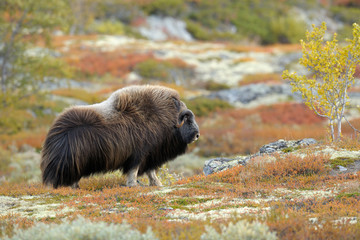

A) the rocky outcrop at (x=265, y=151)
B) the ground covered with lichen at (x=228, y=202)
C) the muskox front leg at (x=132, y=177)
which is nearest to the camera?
the ground covered with lichen at (x=228, y=202)

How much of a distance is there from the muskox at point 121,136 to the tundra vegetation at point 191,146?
0.44 meters

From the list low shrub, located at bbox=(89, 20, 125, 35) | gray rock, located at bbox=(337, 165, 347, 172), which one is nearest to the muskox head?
gray rock, located at bbox=(337, 165, 347, 172)

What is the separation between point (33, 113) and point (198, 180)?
19454mm

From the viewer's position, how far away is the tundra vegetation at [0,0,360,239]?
460 cm

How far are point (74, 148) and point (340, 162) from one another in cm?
485

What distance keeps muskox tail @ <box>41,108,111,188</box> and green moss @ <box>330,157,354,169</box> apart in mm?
4134

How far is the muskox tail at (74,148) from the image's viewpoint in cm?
741

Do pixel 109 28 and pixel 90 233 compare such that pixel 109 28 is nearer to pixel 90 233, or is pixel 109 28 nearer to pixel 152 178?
pixel 152 178

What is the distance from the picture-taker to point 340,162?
24.3 feet

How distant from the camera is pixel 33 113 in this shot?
24828 millimetres

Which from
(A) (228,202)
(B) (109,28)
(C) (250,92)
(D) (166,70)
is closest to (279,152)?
(A) (228,202)

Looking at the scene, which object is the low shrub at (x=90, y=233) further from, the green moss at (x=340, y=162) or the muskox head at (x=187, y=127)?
the green moss at (x=340, y=162)

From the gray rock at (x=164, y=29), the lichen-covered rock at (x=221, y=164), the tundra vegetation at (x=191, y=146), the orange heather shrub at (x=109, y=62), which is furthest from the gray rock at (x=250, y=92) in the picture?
the gray rock at (x=164, y=29)

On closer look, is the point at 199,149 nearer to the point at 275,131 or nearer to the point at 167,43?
the point at 275,131
